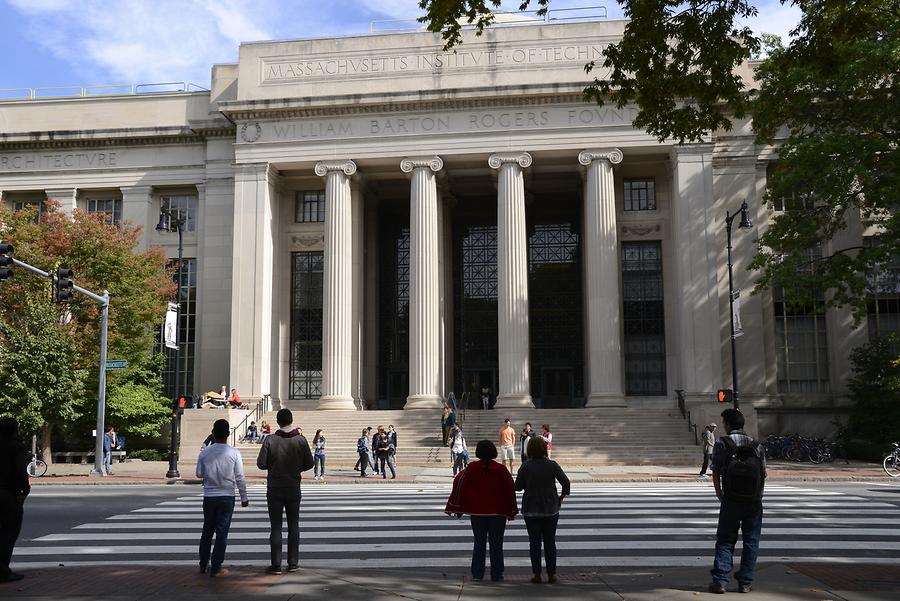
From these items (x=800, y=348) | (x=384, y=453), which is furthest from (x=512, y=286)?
(x=800, y=348)

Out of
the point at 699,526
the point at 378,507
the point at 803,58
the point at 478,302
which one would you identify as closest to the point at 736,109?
the point at 803,58

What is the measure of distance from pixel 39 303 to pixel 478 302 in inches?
877

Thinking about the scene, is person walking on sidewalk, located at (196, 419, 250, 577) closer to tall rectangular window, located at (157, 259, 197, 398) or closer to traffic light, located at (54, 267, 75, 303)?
traffic light, located at (54, 267, 75, 303)

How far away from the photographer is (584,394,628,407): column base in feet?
119

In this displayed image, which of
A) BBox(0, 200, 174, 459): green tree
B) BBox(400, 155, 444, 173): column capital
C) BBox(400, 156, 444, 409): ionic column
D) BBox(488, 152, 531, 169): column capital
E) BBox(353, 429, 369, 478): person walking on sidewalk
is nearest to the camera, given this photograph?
BBox(353, 429, 369, 478): person walking on sidewalk

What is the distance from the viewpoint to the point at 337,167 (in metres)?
39.4

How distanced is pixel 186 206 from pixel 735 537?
40146mm

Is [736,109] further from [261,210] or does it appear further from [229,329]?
[229,329]

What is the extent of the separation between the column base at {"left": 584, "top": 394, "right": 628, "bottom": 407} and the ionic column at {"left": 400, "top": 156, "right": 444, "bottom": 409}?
6991mm

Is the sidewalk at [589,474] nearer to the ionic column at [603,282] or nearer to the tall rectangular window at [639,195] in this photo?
the ionic column at [603,282]

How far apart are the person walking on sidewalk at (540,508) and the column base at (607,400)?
2770cm

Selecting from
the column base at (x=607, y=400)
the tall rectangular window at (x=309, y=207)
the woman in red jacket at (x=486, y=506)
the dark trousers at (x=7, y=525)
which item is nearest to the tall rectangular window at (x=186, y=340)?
the tall rectangular window at (x=309, y=207)

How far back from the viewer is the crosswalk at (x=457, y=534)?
11086mm

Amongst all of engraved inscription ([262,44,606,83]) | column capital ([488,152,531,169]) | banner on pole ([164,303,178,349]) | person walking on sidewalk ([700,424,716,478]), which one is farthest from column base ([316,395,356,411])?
person walking on sidewalk ([700,424,716,478])
